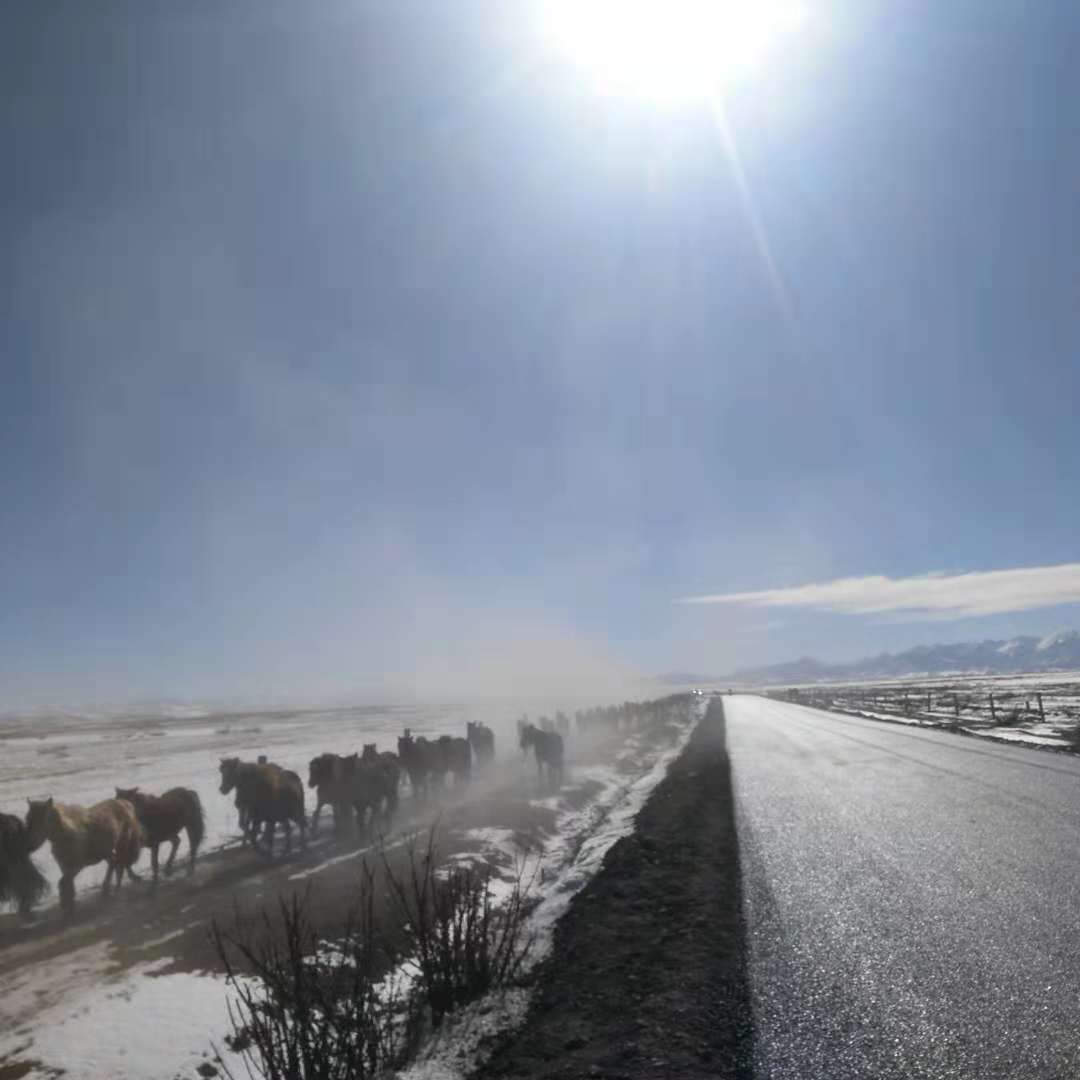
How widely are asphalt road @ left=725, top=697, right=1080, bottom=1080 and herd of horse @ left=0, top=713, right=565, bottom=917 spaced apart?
30.2 ft

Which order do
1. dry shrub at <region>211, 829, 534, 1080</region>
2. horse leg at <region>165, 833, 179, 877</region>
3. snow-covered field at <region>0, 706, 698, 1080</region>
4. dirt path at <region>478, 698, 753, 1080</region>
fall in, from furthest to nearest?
1. horse leg at <region>165, 833, 179, 877</region>
2. snow-covered field at <region>0, 706, 698, 1080</region>
3. dirt path at <region>478, 698, 753, 1080</region>
4. dry shrub at <region>211, 829, 534, 1080</region>

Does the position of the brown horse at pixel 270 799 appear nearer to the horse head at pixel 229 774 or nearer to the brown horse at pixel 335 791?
the brown horse at pixel 335 791

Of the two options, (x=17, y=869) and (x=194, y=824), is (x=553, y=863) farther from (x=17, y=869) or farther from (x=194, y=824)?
(x=17, y=869)

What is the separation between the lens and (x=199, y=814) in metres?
15.2

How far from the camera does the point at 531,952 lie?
336 inches

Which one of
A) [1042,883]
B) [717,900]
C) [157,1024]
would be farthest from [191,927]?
[1042,883]

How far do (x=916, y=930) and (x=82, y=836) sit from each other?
1193 cm

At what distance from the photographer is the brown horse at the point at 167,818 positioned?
1423 centimetres

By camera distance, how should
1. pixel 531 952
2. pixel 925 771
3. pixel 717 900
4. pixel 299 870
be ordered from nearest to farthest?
pixel 531 952, pixel 717 900, pixel 299 870, pixel 925 771

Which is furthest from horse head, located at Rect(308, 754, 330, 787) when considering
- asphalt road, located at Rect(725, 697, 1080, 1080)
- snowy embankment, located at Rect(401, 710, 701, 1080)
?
asphalt road, located at Rect(725, 697, 1080, 1080)

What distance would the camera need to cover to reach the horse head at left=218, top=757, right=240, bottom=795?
18547 mm

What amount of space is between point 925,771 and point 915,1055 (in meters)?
17.6

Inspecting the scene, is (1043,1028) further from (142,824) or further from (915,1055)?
(142,824)

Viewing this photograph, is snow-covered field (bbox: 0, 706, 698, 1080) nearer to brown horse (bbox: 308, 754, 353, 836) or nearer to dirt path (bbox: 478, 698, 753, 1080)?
dirt path (bbox: 478, 698, 753, 1080)
